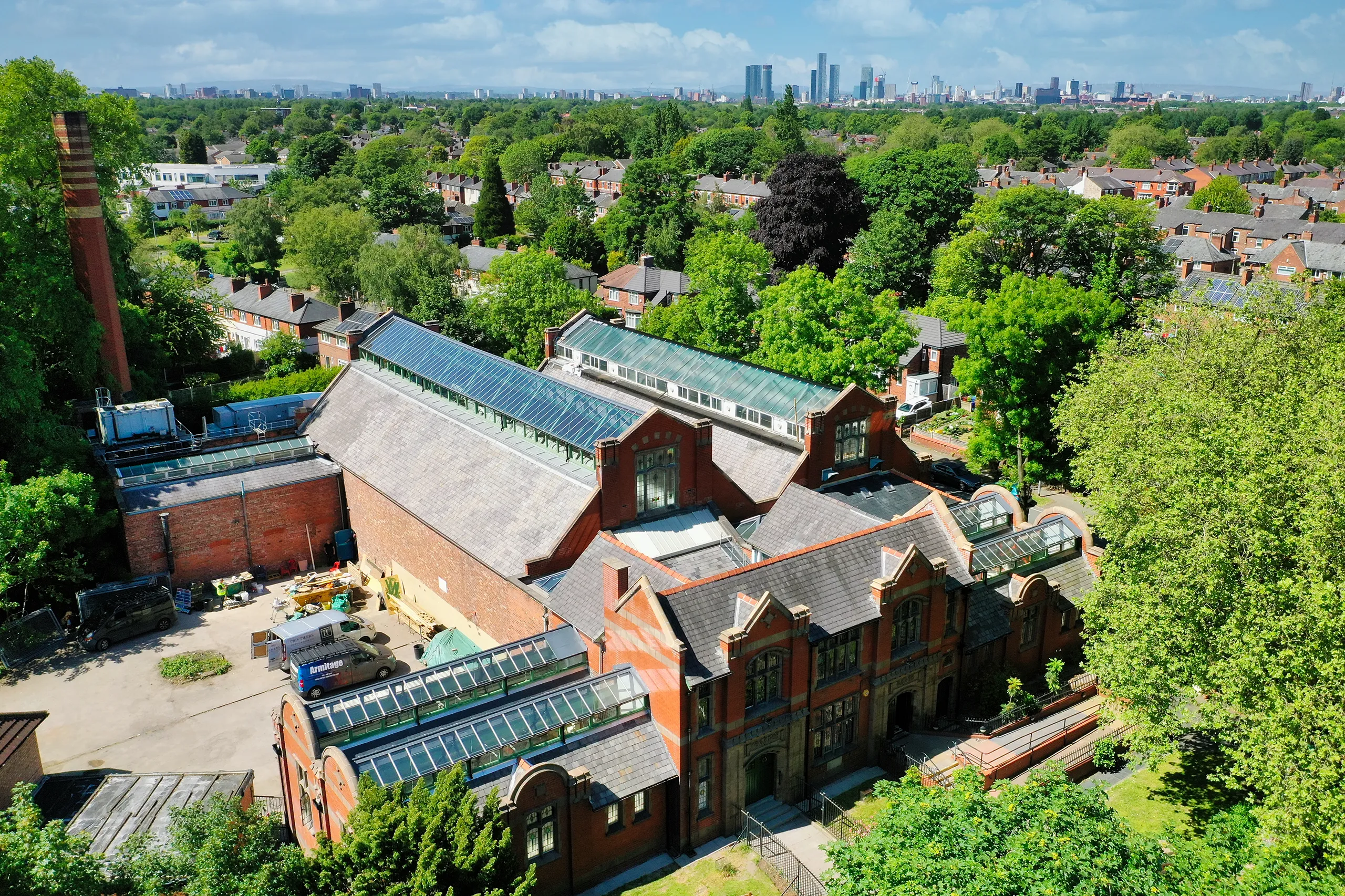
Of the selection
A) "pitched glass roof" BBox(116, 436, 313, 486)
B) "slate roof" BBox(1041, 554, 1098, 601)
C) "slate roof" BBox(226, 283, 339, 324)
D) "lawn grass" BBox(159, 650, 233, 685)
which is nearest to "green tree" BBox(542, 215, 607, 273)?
"slate roof" BBox(226, 283, 339, 324)

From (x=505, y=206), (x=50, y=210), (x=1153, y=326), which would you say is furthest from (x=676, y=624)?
(x=505, y=206)

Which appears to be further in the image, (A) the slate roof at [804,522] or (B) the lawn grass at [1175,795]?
(A) the slate roof at [804,522]

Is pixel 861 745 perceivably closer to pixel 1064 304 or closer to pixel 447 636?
pixel 447 636

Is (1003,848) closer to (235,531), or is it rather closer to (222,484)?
(235,531)

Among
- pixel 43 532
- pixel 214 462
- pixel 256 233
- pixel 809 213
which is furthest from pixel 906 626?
pixel 256 233

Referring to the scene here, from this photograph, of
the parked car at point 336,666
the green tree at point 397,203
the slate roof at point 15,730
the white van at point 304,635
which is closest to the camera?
the slate roof at point 15,730

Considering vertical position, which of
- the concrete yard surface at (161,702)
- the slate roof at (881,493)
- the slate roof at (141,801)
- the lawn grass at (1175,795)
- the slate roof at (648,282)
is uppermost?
the slate roof at (648,282)

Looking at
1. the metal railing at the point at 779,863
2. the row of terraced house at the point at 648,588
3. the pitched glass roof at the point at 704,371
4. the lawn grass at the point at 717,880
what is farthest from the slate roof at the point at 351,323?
the lawn grass at the point at 717,880

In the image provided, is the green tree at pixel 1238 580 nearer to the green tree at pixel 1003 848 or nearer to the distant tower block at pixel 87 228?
the green tree at pixel 1003 848
